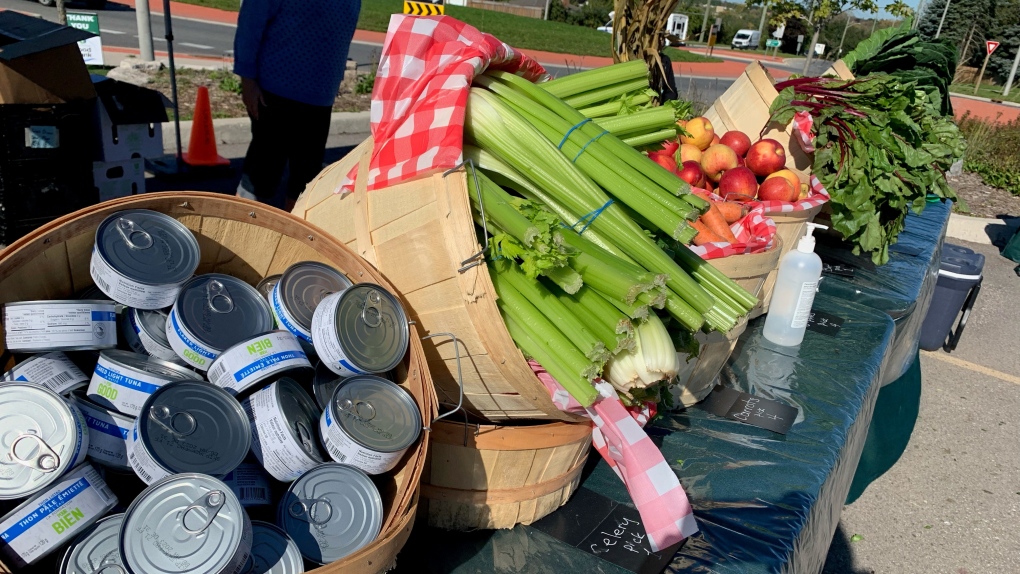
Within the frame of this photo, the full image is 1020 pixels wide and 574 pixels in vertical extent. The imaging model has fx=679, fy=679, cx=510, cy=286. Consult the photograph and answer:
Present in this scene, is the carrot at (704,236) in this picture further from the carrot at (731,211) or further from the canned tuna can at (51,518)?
the canned tuna can at (51,518)

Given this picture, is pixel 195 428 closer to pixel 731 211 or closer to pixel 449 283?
pixel 449 283

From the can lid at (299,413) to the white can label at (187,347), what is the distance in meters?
0.18

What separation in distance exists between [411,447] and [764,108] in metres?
2.99

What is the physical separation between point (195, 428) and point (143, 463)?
0.32 feet

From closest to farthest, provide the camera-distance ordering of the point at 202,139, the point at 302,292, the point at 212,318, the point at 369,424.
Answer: the point at 369,424
the point at 212,318
the point at 302,292
the point at 202,139

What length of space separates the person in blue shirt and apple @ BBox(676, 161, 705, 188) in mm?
2459

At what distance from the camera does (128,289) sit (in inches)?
56.1

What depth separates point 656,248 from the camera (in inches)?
73.1

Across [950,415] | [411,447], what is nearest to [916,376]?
[950,415]

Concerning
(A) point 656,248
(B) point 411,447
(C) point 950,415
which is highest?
(A) point 656,248

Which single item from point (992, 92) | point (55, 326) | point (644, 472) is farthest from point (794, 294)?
point (992, 92)

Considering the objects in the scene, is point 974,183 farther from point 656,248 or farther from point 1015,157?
point 656,248

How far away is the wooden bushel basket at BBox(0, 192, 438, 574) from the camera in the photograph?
4.35 ft

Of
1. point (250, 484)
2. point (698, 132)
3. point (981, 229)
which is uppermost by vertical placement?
point (698, 132)
